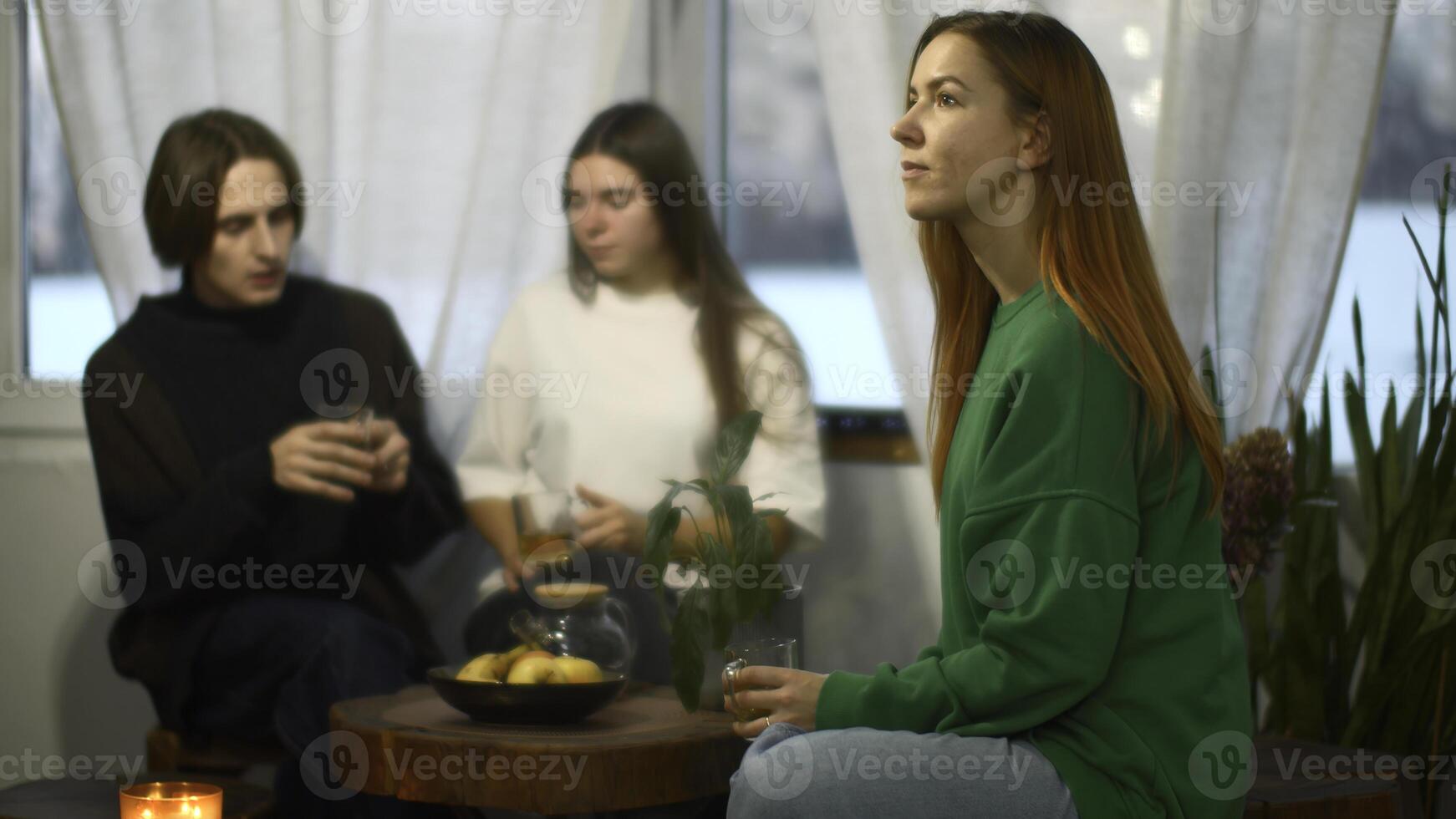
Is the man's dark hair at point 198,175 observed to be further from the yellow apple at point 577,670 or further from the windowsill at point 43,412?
the yellow apple at point 577,670

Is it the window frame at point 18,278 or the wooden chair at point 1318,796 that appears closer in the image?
the wooden chair at point 1318,796

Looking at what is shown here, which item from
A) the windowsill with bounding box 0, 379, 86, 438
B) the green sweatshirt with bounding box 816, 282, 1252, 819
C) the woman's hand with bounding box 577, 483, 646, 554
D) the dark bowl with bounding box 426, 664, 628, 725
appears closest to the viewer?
the green sweatshirt with bounding box 816, 282, 1252, 819

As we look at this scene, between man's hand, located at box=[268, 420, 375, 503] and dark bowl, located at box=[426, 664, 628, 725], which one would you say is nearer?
dark bowl, located at box=[426, 664, 628, 725]

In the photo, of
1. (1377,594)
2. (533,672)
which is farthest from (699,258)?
(1377,594)

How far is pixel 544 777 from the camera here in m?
1.61

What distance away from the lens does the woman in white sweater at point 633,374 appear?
2531 mm

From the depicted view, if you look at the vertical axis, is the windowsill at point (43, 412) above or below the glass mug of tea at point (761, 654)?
above

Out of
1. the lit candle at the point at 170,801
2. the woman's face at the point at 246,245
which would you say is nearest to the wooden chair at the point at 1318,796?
the lit candle at the point at 170,801

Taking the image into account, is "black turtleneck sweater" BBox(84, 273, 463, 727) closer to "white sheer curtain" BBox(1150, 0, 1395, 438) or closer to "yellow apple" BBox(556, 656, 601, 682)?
"yellow apple" BBox(556, 656, 601, 682)

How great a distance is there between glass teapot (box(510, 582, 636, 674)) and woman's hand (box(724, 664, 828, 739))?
45 centimetres

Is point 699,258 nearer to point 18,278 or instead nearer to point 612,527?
point 612,527

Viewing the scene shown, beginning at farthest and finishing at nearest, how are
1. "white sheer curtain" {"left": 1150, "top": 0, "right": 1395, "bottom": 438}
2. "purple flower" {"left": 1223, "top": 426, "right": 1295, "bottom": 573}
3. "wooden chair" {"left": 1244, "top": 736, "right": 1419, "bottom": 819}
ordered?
"white sheer curtain" {"left": 1150, "top": 0, "right": 1395, "bottom": 438} → "purple flower" {"left": 1223, "top": 426, "right": 1295, "bottom": 573} → "wooden chair" {"left": 1244, "top": 736, "right": 1419, "bottom": 819}

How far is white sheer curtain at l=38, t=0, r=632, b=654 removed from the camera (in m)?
2.75

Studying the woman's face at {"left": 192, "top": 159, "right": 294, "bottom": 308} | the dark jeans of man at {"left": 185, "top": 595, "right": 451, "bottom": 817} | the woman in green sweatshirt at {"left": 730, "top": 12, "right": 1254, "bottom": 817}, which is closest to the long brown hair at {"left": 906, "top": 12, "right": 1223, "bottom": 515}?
the woman in green sweatshirt at {"left": 730, "top": 12, "right": 1254, "bottom": 817}
